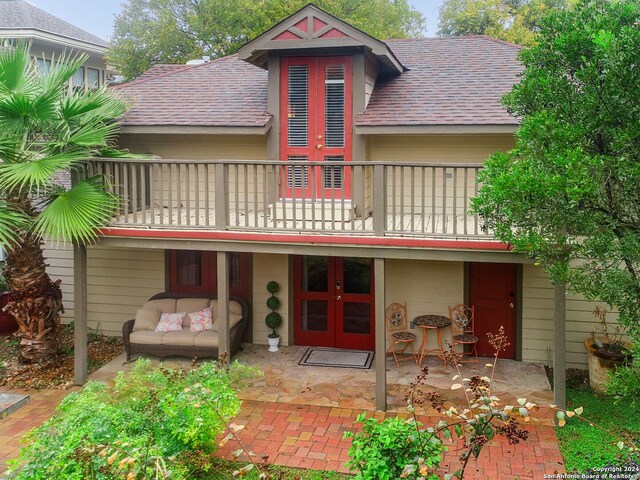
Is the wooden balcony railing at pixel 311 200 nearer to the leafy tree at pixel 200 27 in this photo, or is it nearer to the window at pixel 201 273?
→ the window at pixel 201 273

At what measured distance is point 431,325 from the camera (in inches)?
378

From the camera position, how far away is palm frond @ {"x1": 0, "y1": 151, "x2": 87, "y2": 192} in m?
7.74

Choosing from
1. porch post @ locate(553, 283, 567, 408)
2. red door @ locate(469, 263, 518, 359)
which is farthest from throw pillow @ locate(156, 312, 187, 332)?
porch post @ locate(553, 283, 567, 408)

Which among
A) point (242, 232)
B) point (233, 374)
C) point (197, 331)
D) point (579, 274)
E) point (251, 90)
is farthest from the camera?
point (251, 90)

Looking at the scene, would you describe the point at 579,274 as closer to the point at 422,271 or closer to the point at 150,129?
the point at 422,271

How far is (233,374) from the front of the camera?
6785mm

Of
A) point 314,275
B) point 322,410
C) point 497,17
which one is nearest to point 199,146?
point 314,275

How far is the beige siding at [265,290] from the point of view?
10.7 meters

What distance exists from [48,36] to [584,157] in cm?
1760

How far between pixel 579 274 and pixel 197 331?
6.42 meters

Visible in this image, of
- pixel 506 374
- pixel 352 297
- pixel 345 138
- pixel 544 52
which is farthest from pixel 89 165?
pixel 506 374

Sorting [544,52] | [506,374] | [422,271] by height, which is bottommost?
[506,374]

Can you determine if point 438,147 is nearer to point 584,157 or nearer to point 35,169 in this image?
point 584,157

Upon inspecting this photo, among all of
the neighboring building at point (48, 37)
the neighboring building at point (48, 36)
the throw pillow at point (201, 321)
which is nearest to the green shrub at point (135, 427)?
the throw pillow at point (201, 321)
